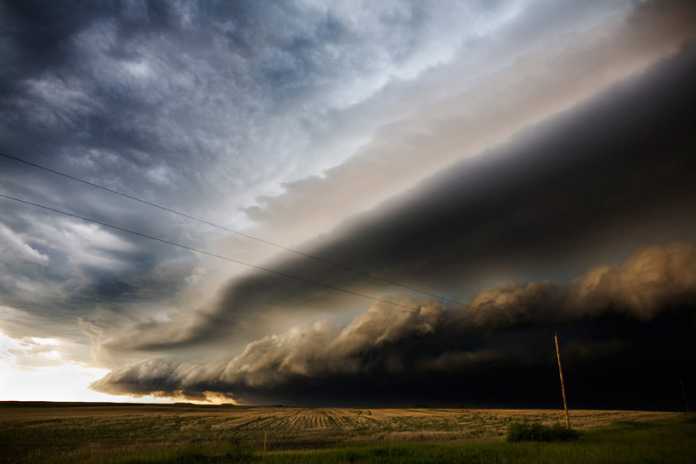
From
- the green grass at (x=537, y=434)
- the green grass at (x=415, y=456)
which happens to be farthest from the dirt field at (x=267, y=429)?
the green grass at (x=415, y=456)

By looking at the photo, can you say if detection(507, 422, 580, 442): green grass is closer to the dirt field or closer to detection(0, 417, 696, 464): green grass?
the dirt field

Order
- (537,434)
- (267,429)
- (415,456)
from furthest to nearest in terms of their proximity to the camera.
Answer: (267,429), (537,434), (415,456)

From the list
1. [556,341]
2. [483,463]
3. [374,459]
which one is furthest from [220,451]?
[556,341]

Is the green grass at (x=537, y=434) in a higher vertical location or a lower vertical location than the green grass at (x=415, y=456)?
lower

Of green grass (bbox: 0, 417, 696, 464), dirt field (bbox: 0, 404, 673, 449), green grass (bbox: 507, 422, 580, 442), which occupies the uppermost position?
green grass (bbox: 0, 417, 696, 464)

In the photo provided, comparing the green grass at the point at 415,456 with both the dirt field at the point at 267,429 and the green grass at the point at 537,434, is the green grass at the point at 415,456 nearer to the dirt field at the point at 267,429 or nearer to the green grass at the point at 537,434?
the green grass at the point at 537,434

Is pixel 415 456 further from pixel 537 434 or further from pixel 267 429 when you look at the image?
pixel 267 429

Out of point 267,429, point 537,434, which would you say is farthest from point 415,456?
point 267,429

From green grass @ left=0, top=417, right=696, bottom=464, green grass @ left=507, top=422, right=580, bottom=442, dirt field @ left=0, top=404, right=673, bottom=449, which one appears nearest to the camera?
green grass @ left=0, top=417, right=696, bottom=464

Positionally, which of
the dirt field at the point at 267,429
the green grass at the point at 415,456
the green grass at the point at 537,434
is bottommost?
the dirt field at the point at 267,429

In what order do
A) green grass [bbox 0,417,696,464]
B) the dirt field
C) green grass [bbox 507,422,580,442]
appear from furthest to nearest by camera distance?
the dirt field < green grass [bbox 507,422,580,442] < green grass [bbox 0,417,696,464]

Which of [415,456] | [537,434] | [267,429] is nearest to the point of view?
[415,456]

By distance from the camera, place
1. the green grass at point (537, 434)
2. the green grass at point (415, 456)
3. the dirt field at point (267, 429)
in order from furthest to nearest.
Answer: the dirt field at point (267, 429) < the green grass at point (537, 434) < the green grass at point (415, 456)

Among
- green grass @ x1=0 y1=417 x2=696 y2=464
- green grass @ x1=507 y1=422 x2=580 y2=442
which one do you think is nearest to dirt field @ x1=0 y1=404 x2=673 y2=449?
Answer: green grass @ x1=507 y1=422 x2=580 y2=442
